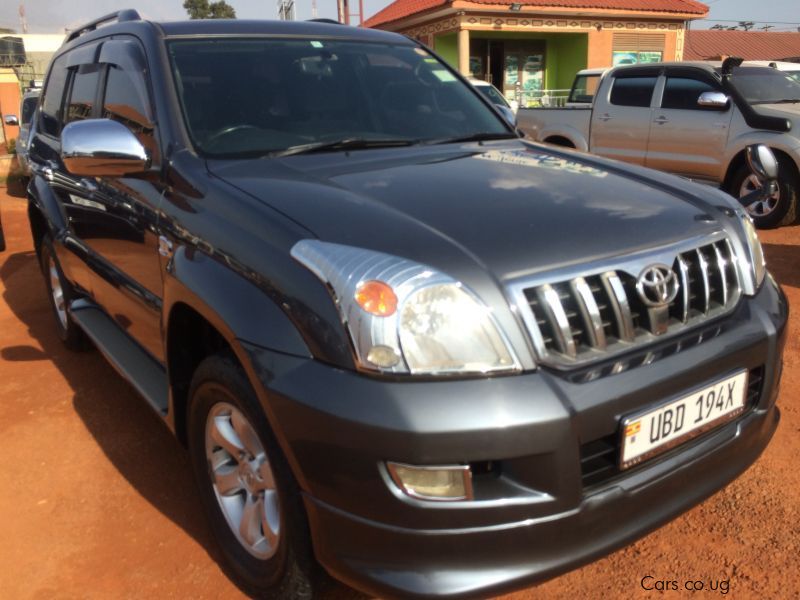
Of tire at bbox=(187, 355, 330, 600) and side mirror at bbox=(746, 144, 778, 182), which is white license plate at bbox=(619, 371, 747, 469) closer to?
tire at bbox=(187, 355, 330, 600)

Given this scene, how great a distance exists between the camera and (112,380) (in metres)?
4.21

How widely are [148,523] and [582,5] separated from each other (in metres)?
21.1

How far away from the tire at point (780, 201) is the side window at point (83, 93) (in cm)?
641

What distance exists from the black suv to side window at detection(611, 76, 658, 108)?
6.52 m

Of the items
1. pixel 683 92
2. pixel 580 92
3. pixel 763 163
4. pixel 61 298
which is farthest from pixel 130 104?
pixel 580 92

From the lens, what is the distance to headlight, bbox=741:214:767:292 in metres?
2.34

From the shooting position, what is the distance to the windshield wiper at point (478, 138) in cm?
310

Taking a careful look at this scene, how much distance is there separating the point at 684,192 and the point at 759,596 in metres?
1.31

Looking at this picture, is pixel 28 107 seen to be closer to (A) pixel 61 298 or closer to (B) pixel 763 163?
A: (A) pixel 61 298

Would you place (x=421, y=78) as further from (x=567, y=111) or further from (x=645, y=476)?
(x=567, y=111)

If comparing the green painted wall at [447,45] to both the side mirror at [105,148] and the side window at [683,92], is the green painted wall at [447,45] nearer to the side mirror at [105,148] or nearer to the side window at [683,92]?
the side window at [683,92]

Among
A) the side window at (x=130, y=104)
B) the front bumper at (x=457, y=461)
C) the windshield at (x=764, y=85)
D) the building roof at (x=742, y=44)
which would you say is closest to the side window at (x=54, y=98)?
the side window at (x=130, y=104)

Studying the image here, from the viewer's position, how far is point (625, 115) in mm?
9008

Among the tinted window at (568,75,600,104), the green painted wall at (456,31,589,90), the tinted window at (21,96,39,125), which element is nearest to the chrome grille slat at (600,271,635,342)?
the tinted window at (568,75,600,104)
